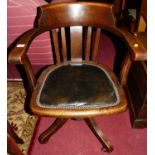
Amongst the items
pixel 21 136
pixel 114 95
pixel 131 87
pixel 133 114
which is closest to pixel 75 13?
pixel 114 95

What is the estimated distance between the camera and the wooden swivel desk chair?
1.13 meters

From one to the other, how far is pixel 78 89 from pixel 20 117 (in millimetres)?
852

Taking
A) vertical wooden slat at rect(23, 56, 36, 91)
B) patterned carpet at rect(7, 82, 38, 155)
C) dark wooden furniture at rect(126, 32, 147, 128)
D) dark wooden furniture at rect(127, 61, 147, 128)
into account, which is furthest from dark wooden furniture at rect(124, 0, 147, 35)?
patterned carpet at rect(7, 82, 38, 155)

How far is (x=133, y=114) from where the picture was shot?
175 centimetres

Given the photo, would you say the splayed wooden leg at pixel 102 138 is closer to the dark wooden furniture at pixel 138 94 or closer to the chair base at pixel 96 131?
the chair base at pixel 96 131

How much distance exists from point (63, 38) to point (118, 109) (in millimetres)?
627

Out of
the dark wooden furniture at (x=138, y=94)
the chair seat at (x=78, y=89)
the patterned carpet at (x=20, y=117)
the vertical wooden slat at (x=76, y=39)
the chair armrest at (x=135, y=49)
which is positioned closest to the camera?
the chair armrest at (x=135, y=49)

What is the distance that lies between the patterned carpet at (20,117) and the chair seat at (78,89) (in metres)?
0.61

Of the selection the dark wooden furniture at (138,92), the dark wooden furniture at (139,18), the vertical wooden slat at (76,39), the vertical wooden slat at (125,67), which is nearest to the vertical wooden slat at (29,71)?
the vertical wooden slat at (76,39)

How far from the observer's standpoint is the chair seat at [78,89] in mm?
1164

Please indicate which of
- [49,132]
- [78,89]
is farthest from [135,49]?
[49,132]

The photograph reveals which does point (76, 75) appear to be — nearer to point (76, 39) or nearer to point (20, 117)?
point (76, 39)
